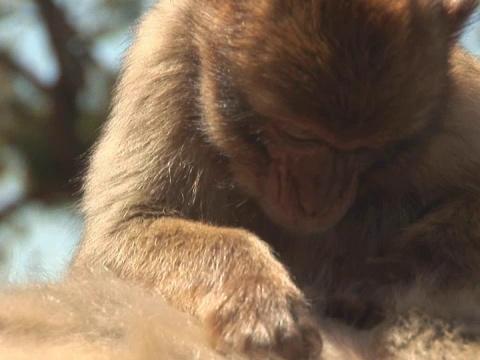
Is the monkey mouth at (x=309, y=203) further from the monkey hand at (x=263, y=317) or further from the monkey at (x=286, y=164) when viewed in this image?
the monkey hand at (x=263, y=317)

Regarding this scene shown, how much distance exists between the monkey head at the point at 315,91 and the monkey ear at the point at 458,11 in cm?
9

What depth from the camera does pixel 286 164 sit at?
2961mm

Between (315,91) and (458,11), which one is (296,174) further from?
(458,11)

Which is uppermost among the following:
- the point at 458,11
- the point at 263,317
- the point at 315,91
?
the point at 458,11

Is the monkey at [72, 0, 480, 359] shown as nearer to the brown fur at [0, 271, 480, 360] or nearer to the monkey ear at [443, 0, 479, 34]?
the monkey ear at [443, 0, 479, 34]

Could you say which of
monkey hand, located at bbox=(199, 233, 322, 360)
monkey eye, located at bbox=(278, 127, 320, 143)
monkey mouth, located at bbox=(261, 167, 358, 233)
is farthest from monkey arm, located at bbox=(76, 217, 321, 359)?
monkey eye, located at bbox=(278, 127, 320, 143)

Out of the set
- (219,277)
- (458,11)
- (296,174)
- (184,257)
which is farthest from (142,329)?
(458,11)

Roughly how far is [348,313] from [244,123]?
81cm

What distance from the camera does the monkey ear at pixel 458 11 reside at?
3.31m

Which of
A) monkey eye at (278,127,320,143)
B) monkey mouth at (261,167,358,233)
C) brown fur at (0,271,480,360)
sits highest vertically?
monkey eye at (278,127,320,143)

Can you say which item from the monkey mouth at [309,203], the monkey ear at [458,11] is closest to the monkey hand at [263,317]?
the monkey mouth at [309,203]

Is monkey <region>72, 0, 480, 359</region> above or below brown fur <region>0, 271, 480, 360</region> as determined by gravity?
above

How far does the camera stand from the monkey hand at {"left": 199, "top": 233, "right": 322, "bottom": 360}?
7.30 feet

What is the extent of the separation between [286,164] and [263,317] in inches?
28.4
